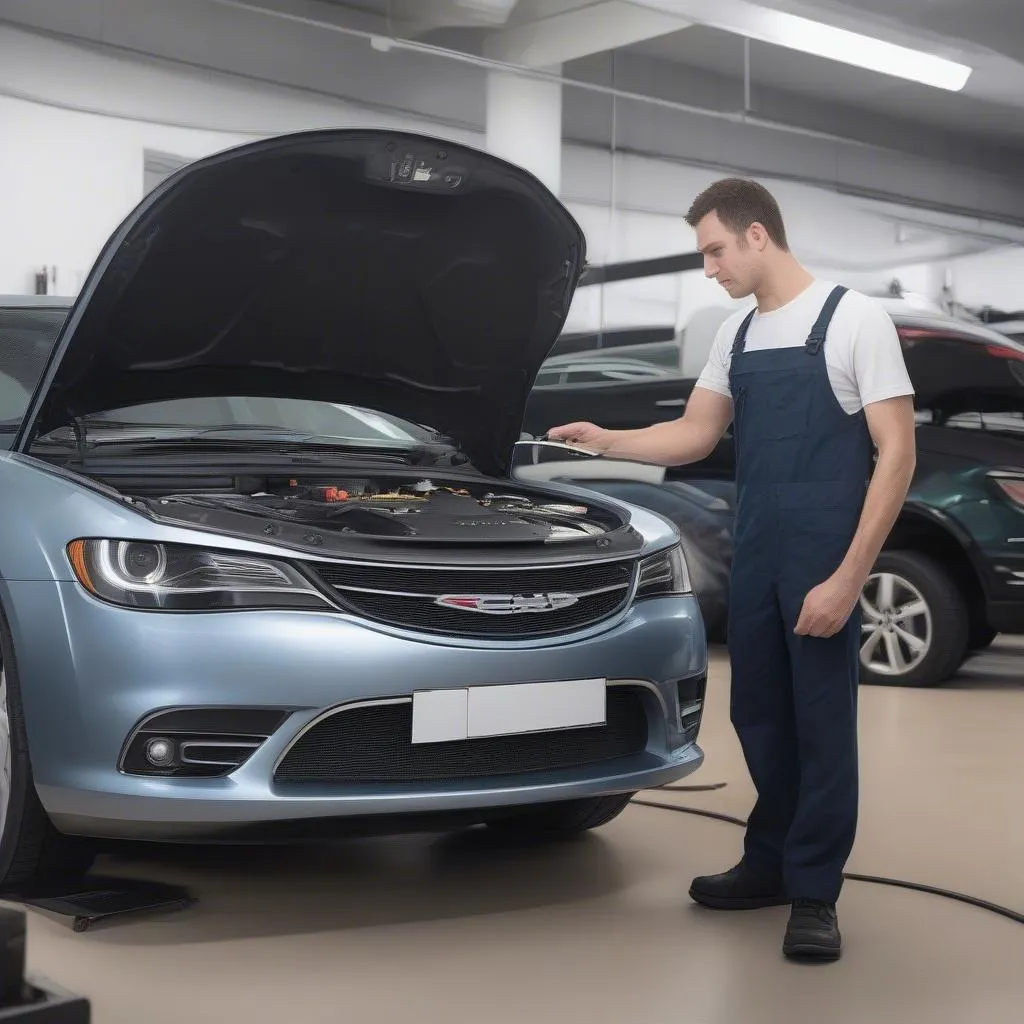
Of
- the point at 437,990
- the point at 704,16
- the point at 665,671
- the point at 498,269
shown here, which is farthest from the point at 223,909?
the point at 704,16

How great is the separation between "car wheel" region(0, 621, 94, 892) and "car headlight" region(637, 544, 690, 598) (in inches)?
45.4

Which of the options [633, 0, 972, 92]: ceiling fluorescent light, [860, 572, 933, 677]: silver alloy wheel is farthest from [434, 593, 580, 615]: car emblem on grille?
[633, 0, 972, 92]: ceiling fluorescent light

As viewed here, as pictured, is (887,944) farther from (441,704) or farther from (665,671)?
(441,704)

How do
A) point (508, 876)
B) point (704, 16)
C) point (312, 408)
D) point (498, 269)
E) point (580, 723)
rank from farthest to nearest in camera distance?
point (704, 16), point (312, 408), point (498, 269), point (508, 876), point (580, 723)

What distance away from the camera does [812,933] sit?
2.55 metres

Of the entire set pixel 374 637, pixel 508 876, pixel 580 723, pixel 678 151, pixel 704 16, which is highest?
pixel 704 16

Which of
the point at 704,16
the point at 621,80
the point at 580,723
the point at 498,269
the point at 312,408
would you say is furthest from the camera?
the point at 621,80

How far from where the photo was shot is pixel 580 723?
2639 mm

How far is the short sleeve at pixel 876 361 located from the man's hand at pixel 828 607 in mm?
326

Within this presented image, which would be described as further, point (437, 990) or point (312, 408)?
point (312, 408)

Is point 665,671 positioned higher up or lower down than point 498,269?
lower down

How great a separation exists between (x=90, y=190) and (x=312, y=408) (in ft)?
11.8

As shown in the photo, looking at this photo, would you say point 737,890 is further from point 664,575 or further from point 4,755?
point 4,755

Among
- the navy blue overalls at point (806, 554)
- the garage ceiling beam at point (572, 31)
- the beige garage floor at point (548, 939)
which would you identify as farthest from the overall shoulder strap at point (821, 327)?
the garage ceiling beam at point (572, 31)
